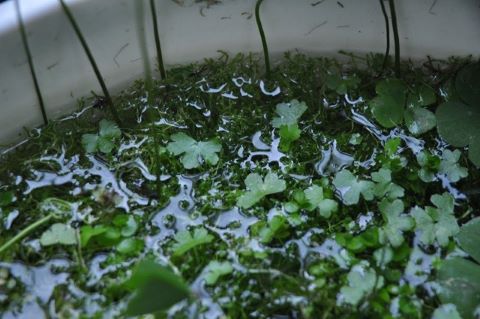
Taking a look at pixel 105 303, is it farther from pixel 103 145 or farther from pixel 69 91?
pixel 69 91

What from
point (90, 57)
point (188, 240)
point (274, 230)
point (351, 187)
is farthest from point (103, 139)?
point (351, 187)

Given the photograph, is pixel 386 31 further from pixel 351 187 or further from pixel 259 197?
pixel 259 197

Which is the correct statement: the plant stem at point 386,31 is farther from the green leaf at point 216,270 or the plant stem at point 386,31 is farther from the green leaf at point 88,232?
the green leaf at point 88,232

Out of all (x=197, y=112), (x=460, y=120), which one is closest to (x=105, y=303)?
(x=197, y=112)

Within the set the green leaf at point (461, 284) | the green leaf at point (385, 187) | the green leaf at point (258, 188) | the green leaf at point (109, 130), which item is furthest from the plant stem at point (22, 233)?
the green leaf at point (461, 284)

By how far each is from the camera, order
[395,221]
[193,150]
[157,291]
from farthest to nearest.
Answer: [193,150] < [395,221] < [157,291]

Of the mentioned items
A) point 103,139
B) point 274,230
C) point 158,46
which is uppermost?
point 158,46
